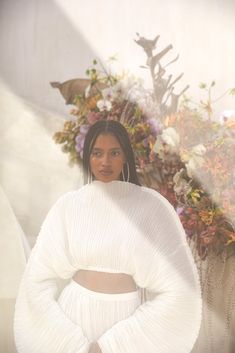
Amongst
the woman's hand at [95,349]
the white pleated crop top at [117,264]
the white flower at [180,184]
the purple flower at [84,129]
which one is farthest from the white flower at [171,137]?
the woman's hand at [95,349]

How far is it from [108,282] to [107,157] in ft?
1.93

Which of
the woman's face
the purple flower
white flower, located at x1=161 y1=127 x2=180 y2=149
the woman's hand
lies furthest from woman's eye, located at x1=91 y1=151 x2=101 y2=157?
the woman's hand

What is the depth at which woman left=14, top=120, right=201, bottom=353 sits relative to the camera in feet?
9.05

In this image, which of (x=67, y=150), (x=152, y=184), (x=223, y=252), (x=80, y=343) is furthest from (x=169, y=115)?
(x=80, y=343)

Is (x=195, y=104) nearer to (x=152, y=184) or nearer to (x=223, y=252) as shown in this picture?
(x=152, y=184)

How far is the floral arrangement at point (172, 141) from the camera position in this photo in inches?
111

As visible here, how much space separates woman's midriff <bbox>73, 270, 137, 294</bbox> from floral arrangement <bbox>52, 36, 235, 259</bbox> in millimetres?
367

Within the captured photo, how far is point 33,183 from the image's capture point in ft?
9.73

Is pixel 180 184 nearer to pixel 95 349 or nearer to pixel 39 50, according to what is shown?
pixel 95 349

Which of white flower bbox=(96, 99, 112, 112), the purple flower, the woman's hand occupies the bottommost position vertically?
the woman's hand

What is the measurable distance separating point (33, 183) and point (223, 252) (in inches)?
38.9

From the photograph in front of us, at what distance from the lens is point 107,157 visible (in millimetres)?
2848

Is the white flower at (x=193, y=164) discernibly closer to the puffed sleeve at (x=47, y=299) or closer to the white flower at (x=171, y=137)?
the white flower at (x=171, y=137)

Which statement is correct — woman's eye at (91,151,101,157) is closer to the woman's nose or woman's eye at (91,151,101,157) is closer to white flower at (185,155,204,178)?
the woman's nose
